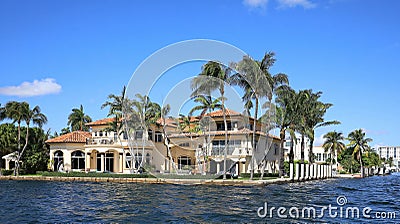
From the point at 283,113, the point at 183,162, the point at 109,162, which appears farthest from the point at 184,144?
the point at 283,113

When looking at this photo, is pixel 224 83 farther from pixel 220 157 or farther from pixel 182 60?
pixel 182 60

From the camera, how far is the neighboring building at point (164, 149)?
52719 millimetres

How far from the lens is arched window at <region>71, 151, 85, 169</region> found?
59344mm

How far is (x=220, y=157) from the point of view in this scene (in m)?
52.6

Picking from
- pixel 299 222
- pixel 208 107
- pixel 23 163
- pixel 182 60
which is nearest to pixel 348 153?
pixel 208 107

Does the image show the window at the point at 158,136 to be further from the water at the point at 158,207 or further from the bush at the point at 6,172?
the water at the point at 158,207

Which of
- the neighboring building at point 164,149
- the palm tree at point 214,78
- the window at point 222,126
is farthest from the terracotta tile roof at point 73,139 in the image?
the palm tree at point 214,78

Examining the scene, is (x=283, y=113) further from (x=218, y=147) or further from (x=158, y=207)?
(x=158, y=207)

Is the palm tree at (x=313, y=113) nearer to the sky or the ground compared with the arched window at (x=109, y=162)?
nearer to the sky

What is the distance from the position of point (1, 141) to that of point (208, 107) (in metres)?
28.5

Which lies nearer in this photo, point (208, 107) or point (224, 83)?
point (224, 83)

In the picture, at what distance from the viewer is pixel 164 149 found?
191ft

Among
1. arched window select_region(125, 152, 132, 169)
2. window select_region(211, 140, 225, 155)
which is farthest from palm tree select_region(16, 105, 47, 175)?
window select_region(211, 140, 225, 155)

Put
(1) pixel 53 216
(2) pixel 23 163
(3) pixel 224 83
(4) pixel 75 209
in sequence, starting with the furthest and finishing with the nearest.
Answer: (2) pixel 23 163
(3) pixel 224 83
(4) pixel 75 209
(1) pixel 53 216
